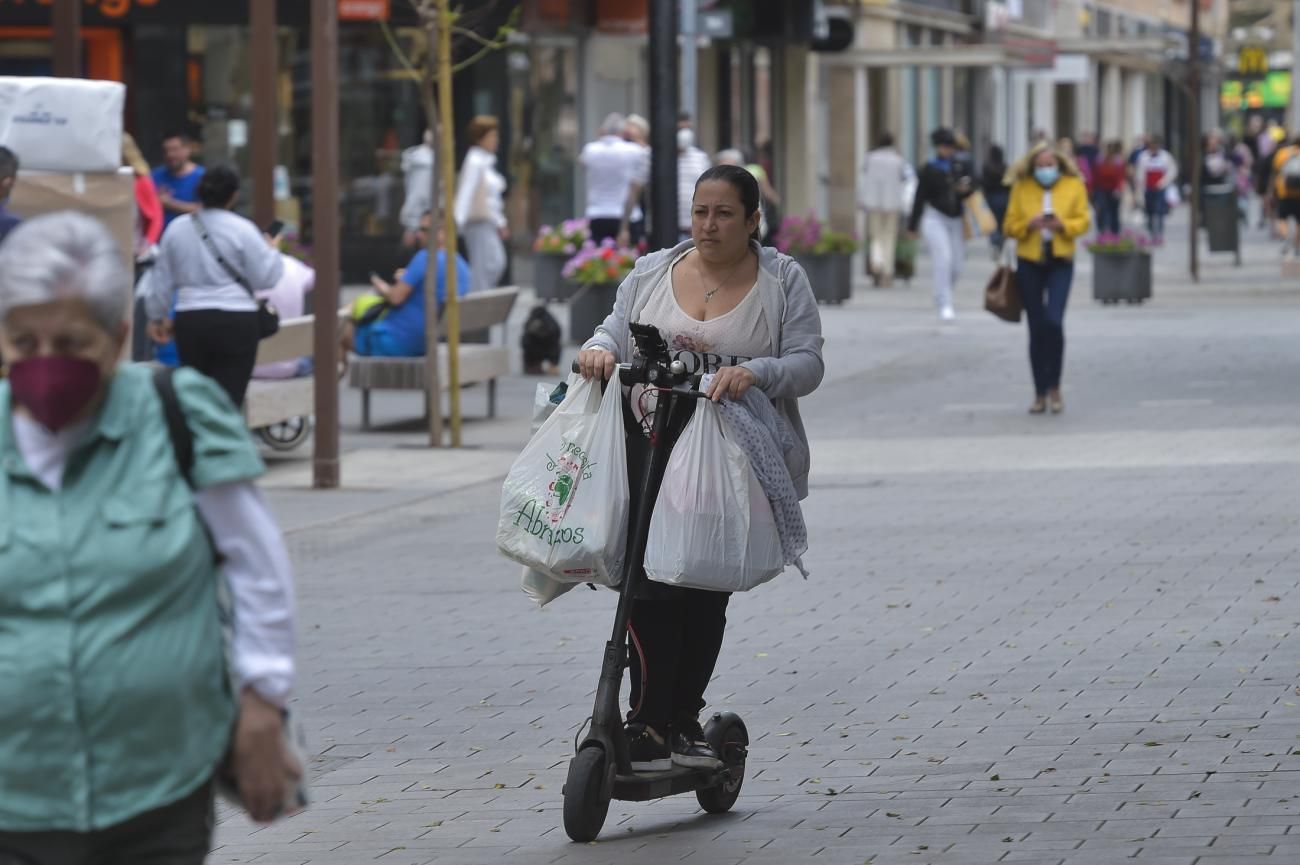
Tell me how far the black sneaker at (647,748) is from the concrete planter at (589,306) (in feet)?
47.3

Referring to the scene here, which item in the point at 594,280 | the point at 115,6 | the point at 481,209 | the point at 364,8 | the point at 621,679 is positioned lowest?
the point at 621,679

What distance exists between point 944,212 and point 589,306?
5116 mm

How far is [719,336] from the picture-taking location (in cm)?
597

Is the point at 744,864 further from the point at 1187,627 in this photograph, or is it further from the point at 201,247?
the point at 201,247

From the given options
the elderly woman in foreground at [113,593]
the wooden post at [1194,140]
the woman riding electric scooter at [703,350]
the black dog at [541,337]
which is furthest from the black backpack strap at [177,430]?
the wooden post at [1194,140]

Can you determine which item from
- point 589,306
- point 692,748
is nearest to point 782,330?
point 692,748

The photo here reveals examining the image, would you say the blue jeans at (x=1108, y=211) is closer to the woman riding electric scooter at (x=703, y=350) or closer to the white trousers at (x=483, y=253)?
the white trousers at (x=483, y=253)

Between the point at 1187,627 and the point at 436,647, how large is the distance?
8.36 feet

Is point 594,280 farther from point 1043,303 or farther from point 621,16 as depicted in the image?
point 621,16

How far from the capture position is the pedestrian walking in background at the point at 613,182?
81.5ft

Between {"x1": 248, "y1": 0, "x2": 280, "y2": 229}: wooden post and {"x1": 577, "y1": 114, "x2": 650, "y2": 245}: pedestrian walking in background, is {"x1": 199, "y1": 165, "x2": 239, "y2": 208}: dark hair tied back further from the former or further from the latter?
{"x1": 577, "y1": 114, "x2": 650, "y2": 245}: pedestrian walking in background

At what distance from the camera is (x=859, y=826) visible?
593cm

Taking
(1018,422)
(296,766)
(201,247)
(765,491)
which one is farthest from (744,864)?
(1018,422)

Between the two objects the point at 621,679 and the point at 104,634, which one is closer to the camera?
the point at 104,634
